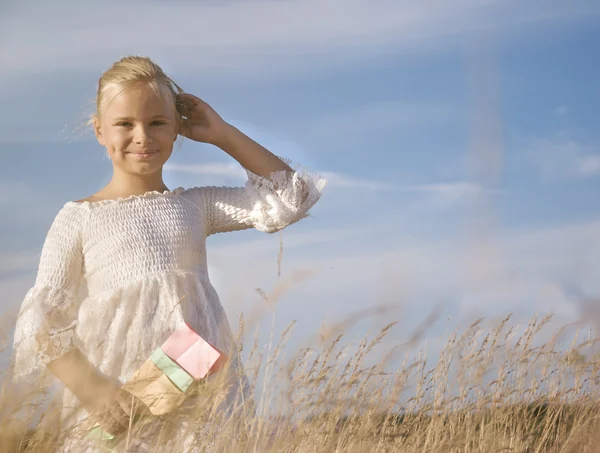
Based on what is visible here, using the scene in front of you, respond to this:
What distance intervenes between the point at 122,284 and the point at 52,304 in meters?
0.26

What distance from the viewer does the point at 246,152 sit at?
121 inches

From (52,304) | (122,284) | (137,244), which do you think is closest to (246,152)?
(137,244)

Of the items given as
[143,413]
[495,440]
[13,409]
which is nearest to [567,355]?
[495,440]

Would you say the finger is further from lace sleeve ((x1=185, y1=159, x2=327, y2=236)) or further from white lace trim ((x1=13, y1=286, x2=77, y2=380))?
white lace trim ((x1=13, y1=286, x2=77, y2=380))

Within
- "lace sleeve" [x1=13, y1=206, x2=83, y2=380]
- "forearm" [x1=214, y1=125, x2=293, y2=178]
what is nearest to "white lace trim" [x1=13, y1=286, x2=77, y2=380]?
"lace sleeve" [x1=13, y1=206, x2=83, y2=380]

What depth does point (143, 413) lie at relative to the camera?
2.34m

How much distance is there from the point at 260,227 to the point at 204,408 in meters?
0.92

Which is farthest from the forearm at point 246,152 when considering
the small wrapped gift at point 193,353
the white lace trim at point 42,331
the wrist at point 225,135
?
the small wrapped gift at point 193,353

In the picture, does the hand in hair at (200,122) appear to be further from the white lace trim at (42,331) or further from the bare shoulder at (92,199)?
the white lace trim at (42,331)

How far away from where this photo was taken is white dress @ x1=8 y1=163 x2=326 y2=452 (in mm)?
2617

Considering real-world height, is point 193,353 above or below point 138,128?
below

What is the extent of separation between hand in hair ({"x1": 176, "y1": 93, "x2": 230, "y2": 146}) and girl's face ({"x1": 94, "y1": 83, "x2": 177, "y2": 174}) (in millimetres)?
172

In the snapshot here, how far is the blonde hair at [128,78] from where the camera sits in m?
2.85

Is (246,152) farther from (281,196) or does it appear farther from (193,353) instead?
(193,353)
